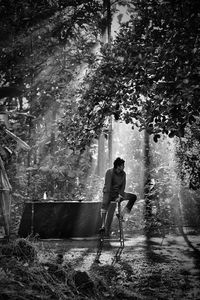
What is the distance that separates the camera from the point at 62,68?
14523 millimetres

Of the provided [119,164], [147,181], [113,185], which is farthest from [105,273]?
[147,181]

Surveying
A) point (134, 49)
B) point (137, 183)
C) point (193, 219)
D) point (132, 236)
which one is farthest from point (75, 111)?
point (137, 183)

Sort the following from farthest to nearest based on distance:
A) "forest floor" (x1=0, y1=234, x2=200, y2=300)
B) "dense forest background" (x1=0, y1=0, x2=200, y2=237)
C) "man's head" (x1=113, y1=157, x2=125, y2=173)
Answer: "dense forest background" (x1=0, y1=0, x2=200, y2=237)
"man's head" (x1=113, y1=157, x2=125, y2=173)
"forest floor" (x1=0, y1=234, x2=200, y2=300)

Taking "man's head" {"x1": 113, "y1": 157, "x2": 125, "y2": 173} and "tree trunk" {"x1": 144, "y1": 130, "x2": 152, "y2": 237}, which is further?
"tree trunk" {"x1": 144, "y1": 130, "x2": 152, "y2": 237}

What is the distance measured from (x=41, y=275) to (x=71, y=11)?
1352cm

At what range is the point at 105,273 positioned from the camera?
5.33m

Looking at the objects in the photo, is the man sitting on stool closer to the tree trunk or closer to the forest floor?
the forest floor

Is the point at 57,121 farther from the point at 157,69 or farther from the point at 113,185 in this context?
the point at 157,69

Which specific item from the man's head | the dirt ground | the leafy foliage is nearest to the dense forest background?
the leafy foliage

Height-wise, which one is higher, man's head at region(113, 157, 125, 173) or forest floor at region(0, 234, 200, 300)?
man's head at region(113, 157, 125, 173)

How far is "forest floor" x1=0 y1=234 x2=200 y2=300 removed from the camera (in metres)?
3.55

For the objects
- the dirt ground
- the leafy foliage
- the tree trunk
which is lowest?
the dirt ground

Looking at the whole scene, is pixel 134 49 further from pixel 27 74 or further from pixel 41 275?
pixel 27 74

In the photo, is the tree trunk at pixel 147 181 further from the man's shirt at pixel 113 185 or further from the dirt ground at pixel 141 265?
the man's shirt at pixel 113 185
